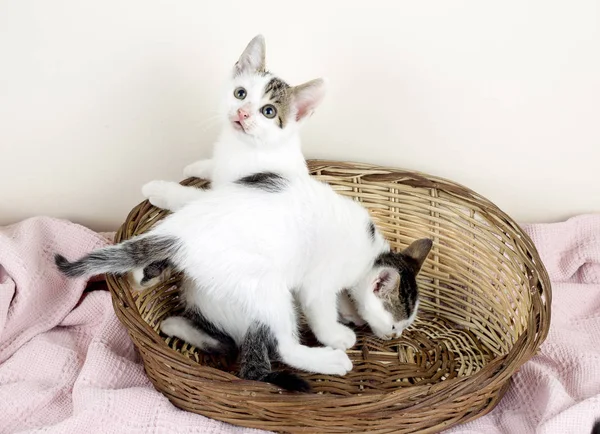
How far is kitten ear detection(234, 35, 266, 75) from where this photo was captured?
1.72 m

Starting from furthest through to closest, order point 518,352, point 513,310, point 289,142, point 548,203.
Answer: point 548,203 → point 513,310 → point 289,142 → point 518,352

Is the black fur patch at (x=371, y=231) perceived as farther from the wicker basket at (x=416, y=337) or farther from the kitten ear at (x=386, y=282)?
the wicker basket at (x=416, y=337)

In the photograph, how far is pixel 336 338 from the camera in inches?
70.7

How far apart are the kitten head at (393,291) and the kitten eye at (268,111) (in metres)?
0.49

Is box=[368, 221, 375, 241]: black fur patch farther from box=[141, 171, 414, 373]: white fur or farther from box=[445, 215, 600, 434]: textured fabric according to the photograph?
box=[445, 215, 600, 434]: textured fabric

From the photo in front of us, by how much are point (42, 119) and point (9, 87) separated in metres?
0.13

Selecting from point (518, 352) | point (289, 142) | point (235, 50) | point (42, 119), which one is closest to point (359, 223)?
point (289, 142)

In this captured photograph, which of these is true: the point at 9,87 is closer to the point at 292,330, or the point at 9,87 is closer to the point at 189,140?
the point at 189,140

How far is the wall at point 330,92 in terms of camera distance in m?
1.98

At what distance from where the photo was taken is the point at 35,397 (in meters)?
1.65

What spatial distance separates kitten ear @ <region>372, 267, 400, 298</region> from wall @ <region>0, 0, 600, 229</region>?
0.61 m

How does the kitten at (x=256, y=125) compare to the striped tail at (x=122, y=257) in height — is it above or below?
above

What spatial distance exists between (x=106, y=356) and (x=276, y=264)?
0.54m

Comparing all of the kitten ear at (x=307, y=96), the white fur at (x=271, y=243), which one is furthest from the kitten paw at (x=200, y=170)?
the kitten ear at (x=307, y=96)
